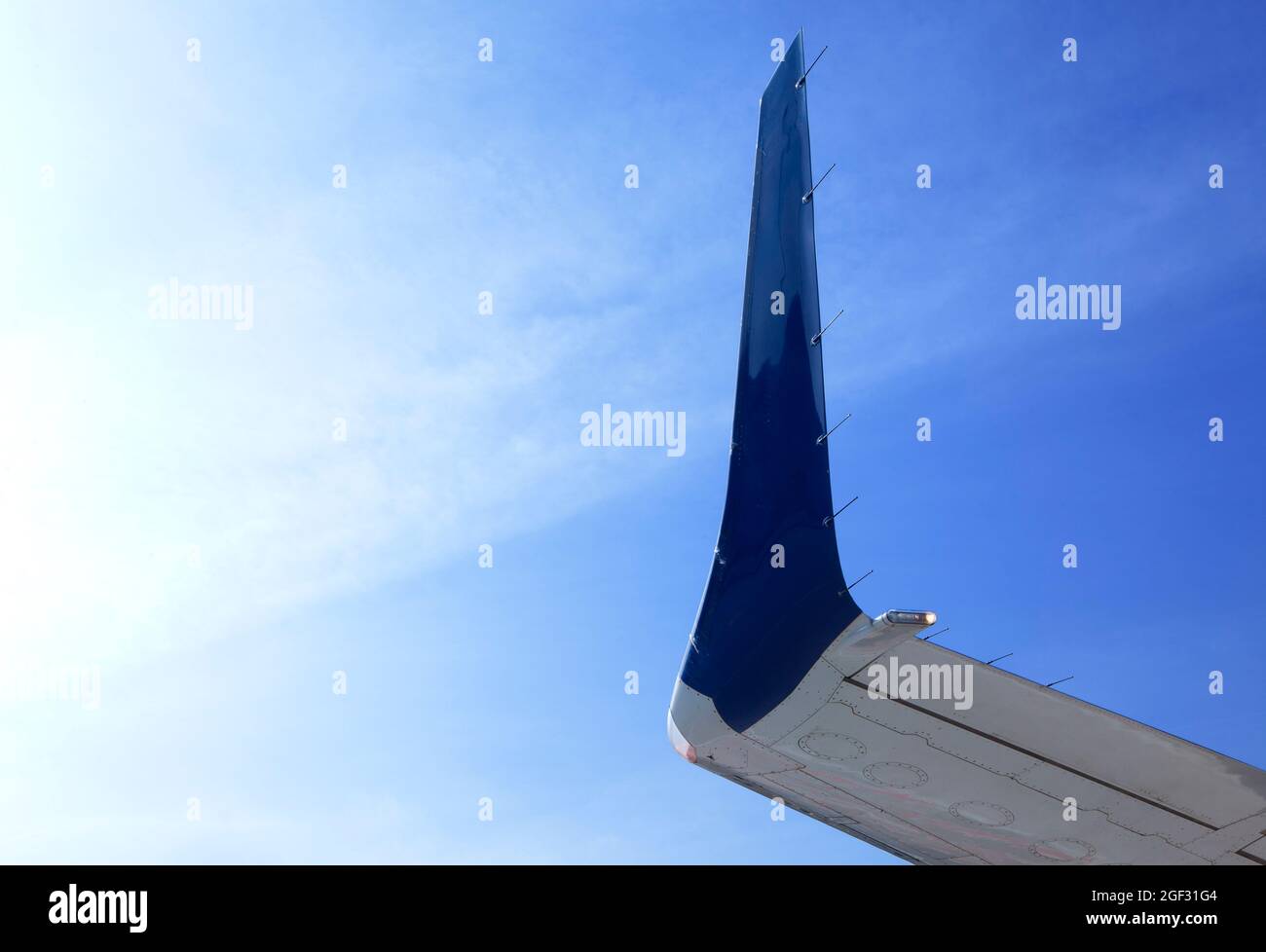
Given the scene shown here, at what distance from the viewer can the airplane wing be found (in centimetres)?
857

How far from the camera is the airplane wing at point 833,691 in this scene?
857 cm

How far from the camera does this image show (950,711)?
28.6 feet

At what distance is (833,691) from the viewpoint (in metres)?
9.14
